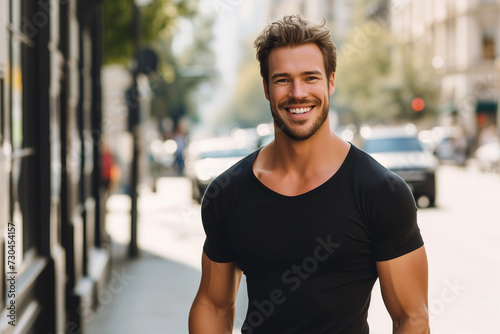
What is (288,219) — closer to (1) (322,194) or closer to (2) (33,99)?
(1) (322,194)

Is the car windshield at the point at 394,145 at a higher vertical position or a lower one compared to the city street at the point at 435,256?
higher

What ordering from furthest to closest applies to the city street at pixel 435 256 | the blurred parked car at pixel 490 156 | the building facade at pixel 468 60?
the building facade at pixel 468 60 < the blurred parked car at pixel 490 156 < the city street at pixel 435 256

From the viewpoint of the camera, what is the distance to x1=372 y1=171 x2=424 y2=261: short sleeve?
2.39 meters

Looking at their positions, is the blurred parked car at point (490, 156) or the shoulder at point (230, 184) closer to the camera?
the shoulder at point (230, 184)

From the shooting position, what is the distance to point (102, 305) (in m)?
8.45

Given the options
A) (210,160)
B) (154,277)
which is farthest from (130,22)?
(154,277)

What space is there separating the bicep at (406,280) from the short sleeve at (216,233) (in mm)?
507

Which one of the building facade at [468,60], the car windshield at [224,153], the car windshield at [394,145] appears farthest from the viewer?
the building facade at [468,60]

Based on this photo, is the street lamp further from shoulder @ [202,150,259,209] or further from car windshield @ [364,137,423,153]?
shoulder @ [202,150,259,209]

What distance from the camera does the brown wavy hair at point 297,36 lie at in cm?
248

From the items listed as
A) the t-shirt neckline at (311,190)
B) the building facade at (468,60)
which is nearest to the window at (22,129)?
the t-shirt neckline at (311,190)

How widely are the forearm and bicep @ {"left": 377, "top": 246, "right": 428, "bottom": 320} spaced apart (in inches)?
22.3

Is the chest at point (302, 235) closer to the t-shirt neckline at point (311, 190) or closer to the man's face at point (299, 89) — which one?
the t-shirt neckline at point (311, 190)

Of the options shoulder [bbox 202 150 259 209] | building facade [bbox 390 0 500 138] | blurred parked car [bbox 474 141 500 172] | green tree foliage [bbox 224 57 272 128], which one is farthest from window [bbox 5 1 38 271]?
green tree foliage [bbox 224 57 272 128]
